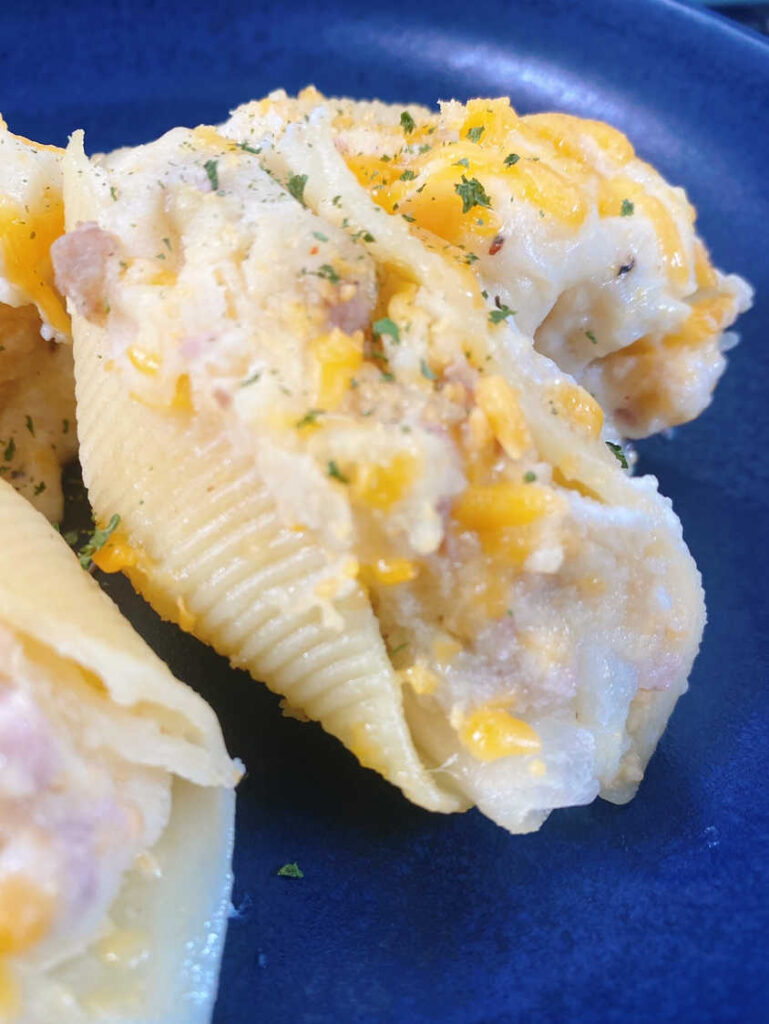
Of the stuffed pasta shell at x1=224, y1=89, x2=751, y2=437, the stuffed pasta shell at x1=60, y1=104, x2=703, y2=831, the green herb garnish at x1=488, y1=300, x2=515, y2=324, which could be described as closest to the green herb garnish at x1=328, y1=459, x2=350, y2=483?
the stuffed pasta shell at x1=60, y1=104, x2=703, y2=831

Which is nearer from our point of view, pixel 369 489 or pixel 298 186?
pixel 369 489

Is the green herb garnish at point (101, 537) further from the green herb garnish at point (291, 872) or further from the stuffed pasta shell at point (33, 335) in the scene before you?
the green herb garnish at point (291, 872)

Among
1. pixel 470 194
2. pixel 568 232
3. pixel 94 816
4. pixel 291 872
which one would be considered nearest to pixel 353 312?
pixel 470 194

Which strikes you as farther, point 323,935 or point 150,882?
point 323,935

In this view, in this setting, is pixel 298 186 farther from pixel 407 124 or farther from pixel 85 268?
pixel 407 124

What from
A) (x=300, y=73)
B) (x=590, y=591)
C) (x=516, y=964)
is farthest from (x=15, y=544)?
(x=300, y=73)

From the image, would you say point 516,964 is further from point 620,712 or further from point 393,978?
point 620,712

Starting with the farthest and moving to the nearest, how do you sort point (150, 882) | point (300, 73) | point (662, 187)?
point (300, 73), point (662, 187), point (150, 882)
